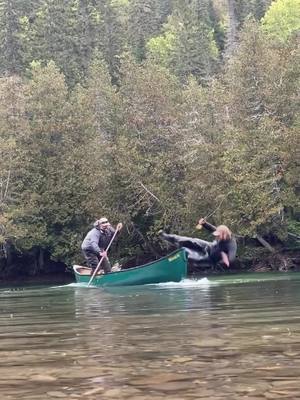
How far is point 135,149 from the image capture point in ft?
136

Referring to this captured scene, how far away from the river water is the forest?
91.2ft

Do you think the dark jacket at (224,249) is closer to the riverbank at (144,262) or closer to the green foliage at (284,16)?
the riverbank at (144,262)

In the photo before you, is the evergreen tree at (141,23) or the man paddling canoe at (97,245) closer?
the man paddling canoe at (97,245)

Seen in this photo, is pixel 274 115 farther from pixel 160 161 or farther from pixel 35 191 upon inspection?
pixel 35 191

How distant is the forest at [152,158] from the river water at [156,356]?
1095 inches

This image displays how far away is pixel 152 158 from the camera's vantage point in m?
41.5

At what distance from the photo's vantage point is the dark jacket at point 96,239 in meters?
25.2

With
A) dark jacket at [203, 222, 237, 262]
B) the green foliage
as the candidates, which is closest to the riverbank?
dark jacket at [203, 222, 237, 262]

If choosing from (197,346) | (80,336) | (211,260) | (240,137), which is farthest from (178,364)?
(240,137)

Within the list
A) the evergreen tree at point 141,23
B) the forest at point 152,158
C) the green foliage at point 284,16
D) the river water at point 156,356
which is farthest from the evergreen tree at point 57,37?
the river water at point 156,356

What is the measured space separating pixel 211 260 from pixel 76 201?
86.1 feet

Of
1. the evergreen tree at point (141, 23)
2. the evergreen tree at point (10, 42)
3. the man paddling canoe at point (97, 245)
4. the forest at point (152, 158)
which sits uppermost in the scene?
the evergreen tree at point (141, 23)

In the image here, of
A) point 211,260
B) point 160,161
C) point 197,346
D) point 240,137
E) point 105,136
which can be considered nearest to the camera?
point 197,346

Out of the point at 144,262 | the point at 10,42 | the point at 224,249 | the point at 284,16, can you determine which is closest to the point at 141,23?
the point at 284,16
